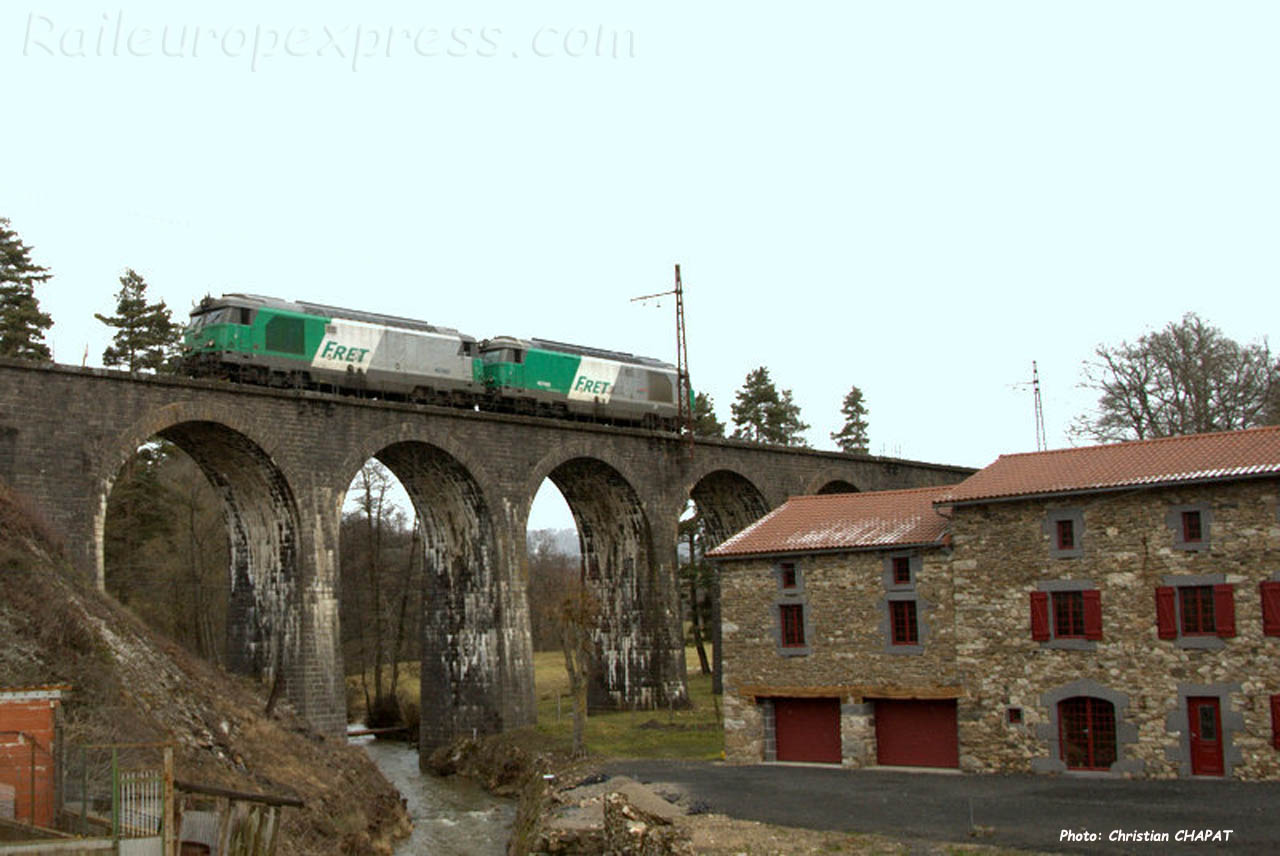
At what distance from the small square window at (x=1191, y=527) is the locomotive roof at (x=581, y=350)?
2493 cm

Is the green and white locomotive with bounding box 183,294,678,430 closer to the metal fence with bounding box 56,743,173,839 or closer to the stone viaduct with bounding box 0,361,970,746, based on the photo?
the stone viaduct with bounding box 0,361,970,746

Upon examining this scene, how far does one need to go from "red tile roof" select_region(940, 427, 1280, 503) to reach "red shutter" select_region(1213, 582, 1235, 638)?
2067 millimetres

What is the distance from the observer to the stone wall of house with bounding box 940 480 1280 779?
23.7 meters

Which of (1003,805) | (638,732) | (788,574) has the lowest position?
(638,732)

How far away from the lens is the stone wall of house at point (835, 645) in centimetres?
2764

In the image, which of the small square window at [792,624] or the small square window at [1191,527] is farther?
the small square window at [792,624]

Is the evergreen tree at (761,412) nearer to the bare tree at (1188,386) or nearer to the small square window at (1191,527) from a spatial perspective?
the bare tree at (1188,386)

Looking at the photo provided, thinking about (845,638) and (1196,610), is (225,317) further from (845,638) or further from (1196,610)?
(1196,610)

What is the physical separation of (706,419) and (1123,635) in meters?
53.5

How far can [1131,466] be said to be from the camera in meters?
26.1

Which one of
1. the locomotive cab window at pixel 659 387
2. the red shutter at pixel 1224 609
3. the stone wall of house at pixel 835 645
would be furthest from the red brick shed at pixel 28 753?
the locomotive cab window at pixel 659 387

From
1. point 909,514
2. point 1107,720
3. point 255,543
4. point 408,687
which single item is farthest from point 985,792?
point 408,687

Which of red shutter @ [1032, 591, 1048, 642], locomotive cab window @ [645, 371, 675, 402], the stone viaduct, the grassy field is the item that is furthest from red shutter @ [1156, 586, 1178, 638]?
locomotive cab window @ [645, 371, 675, 402]

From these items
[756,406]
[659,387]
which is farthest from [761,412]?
[659,387]
